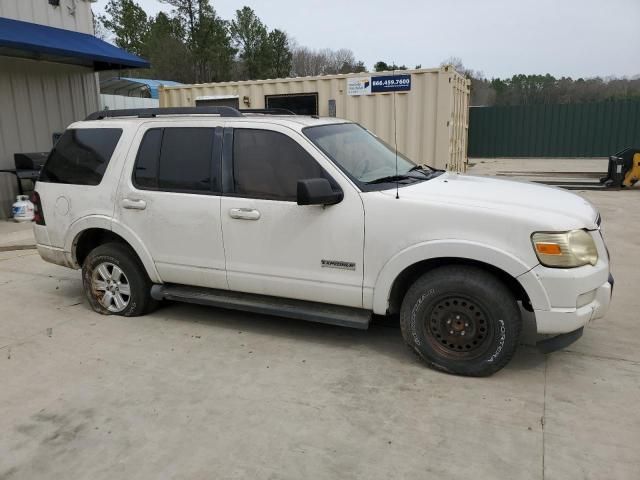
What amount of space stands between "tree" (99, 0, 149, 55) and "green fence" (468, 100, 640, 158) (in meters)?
26.6

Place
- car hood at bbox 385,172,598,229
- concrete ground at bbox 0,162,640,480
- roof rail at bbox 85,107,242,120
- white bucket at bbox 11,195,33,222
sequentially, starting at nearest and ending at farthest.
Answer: concrete ground at bbox 0,162,640,480, car hood at bbox 385,172,598,229, roof rail at bbox 85,107,242,120, white bucket at bbox 11,195,33,222

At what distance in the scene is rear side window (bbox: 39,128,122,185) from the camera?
4977 millimetres

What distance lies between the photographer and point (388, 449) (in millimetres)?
2986

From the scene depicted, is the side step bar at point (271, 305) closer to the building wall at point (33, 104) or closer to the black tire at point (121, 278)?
the black tire at point (121, 278)

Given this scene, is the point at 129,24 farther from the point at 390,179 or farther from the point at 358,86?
the point at 390,179

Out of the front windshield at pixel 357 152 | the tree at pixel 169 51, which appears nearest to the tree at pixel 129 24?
the tree at pixel 169 51

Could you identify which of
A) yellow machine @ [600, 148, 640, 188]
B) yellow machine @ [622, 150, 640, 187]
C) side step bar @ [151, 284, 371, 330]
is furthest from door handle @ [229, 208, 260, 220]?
yellow machine @ [622, 150, 640, 187]

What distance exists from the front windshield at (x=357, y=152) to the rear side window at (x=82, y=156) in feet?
6.54

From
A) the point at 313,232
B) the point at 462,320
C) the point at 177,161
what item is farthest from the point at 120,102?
the point at 462,320

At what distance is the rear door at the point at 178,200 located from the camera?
447 centimetres

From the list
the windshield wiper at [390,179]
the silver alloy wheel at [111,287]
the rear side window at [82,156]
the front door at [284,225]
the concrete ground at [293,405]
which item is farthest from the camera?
the silver alloy wheel at [111,287]

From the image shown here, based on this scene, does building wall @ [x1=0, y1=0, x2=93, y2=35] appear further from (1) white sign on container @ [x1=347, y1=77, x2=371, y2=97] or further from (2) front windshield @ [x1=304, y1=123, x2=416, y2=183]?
(2) front windshield @ [x1=304, y1=123, x2=416, y2=183]

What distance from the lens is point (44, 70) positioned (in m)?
11.1

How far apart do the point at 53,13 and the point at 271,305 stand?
9.82 metres
